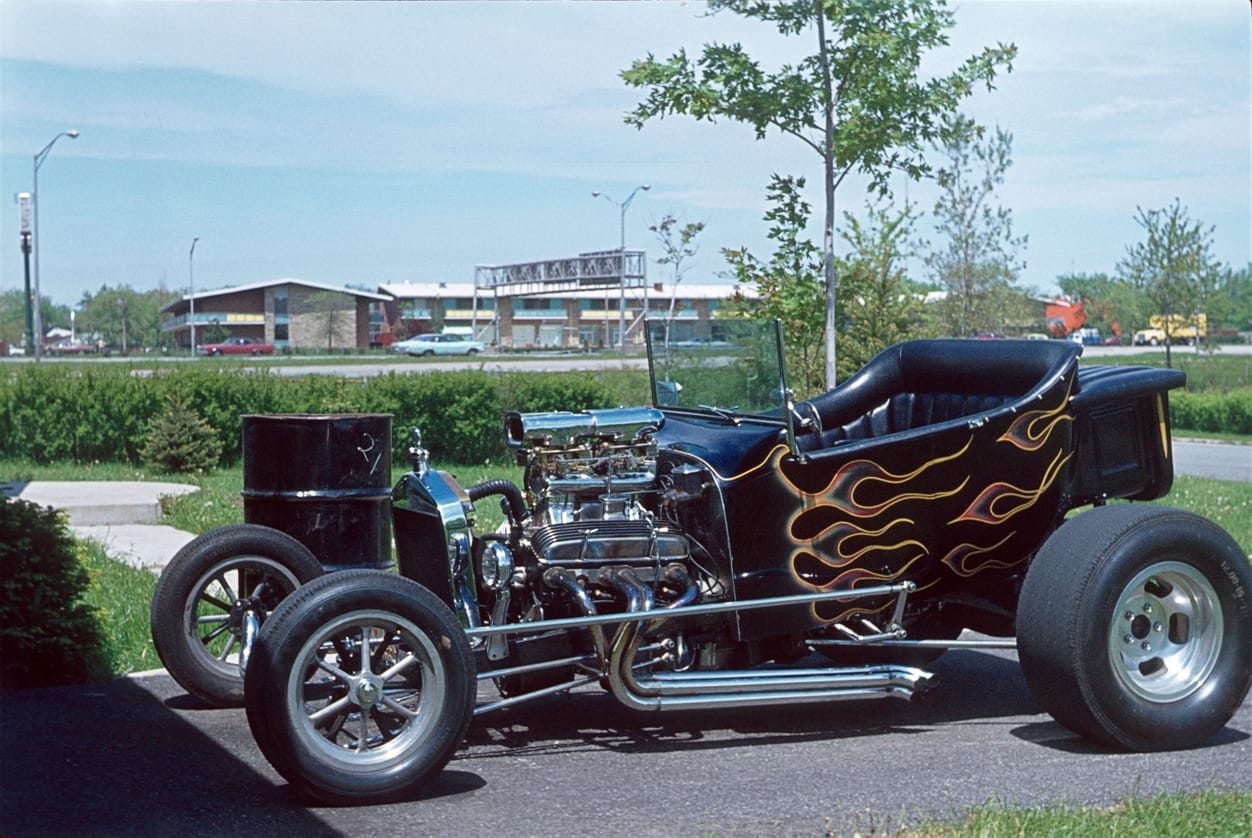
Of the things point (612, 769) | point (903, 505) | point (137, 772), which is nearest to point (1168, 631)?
point (903, 505)

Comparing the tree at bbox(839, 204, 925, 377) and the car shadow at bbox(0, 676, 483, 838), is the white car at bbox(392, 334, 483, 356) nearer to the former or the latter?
the tree at bbox(839, 204, 925, 377)

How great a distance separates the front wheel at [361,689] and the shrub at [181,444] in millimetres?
11914

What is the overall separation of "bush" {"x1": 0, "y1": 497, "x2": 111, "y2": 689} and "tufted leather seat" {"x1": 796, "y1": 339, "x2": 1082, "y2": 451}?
356 centimetres

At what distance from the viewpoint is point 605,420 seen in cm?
581

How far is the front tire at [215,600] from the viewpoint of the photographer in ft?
19.8

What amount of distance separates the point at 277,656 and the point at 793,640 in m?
2.18

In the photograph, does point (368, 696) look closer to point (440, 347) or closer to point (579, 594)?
point (579, 594)

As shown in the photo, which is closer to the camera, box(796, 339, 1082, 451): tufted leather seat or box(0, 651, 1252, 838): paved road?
box(0, 651, 1252, 838): paved road

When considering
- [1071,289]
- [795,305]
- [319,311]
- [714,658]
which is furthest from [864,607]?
[1071,289]

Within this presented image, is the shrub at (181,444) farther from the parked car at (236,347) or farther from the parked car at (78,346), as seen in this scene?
the parked car at (78,346)

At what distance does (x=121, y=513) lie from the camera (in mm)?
12305

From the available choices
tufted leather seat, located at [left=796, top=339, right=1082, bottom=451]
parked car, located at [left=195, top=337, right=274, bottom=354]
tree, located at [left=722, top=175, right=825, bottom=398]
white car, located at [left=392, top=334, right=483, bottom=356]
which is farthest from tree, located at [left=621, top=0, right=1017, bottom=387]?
parked car, located at [left=195, top=337, right=274, bottom=354]

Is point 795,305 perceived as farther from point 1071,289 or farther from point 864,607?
point 1071,289

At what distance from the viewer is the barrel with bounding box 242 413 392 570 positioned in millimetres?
6254
